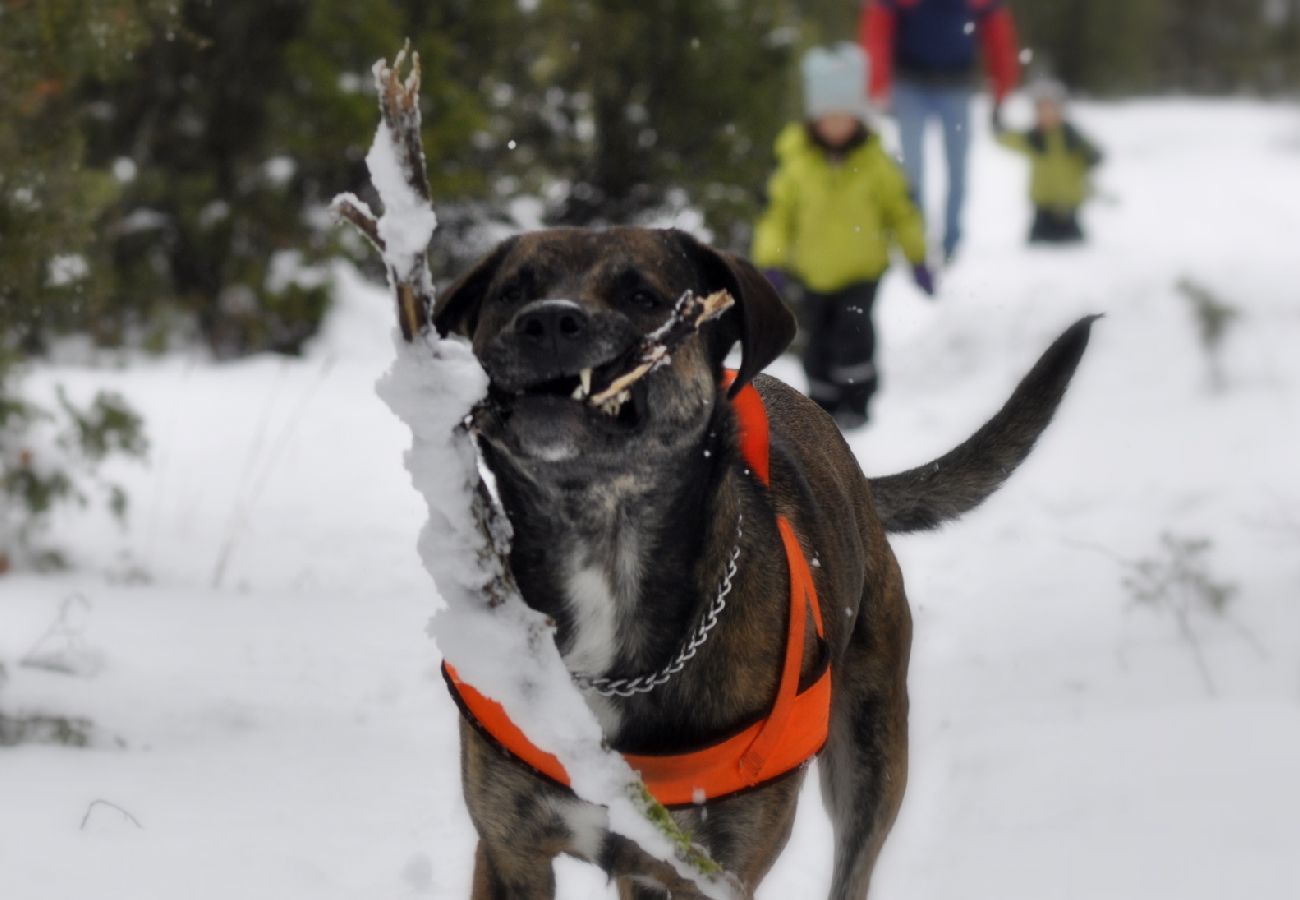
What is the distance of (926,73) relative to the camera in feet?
34.6

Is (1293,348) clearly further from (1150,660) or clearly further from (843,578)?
(843,578)

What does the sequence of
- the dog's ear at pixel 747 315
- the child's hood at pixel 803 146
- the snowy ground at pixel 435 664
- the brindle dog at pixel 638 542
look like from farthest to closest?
the child's hood at pixel 803 146, the snowy ground at pixel 435 664, the dog's ear at pixel 747 315, the brindle dog at pixel 638 542

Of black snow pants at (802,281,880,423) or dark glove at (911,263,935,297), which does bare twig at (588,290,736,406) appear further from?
black snow pants at (802,281,880,423)

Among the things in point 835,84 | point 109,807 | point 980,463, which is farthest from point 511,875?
point 835,84

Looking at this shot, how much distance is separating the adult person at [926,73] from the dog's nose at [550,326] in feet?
27.3

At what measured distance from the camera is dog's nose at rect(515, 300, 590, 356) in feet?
7.82

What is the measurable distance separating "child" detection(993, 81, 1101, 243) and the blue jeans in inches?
187

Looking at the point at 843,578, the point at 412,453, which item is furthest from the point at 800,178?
the point at 412,453

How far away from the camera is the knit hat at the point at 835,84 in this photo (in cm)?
761

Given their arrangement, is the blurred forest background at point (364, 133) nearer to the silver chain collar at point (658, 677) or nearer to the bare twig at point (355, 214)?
the silver chain collar at point (658, 677)

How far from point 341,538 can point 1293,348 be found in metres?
5.95

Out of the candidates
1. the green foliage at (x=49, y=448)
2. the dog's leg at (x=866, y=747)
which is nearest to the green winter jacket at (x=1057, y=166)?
the green foliage at (x=49, y=448)

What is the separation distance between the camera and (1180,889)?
11.2 ft

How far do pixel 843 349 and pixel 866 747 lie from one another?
16.1 ft
